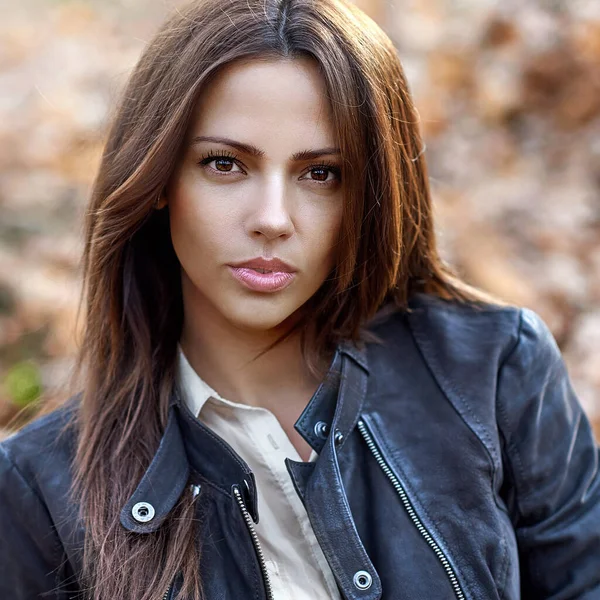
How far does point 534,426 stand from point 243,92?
1.01 metres

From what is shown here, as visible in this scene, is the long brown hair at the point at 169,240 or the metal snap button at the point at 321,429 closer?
the long brown hair at the point at 169,240

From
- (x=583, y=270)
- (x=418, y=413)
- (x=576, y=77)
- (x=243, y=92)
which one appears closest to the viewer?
(x=243, y=92)

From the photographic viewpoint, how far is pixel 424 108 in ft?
14.8

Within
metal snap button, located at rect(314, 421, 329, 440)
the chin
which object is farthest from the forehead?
metal snap button, located at rect(314, 421, 329, 440)

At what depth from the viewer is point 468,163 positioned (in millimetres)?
4309

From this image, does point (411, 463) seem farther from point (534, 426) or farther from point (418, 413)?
point (534, 426)

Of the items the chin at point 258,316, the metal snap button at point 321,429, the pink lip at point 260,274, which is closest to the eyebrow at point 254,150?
the pink lip at point 260,274

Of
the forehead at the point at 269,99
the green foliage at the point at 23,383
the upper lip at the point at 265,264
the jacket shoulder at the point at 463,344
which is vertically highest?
the forehead at the point at 269,99

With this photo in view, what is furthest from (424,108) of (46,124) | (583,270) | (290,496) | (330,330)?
(290,496)

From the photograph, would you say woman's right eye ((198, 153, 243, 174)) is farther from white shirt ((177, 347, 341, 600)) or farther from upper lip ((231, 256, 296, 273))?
white shirt ((177, 347, 341, 600))

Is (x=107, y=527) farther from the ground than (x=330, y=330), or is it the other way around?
(x=330, y=330)

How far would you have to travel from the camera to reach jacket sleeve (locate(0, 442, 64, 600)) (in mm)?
1798

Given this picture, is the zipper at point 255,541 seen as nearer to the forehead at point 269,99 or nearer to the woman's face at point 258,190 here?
the woman's face at point 258,190

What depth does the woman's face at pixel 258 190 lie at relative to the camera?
5.38 ft
